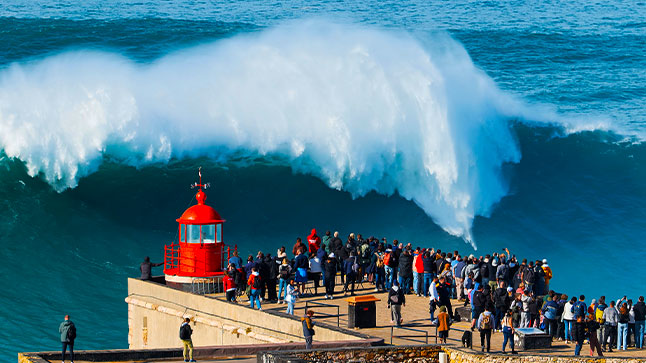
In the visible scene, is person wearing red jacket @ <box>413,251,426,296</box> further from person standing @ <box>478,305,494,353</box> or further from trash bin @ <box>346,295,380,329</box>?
person standing @ <box>478,305,494,353</box>

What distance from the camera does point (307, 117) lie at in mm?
39281

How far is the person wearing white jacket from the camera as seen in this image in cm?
2169

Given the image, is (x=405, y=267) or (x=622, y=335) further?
(x=405, y=267)

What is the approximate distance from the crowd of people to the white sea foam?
9.03 meters

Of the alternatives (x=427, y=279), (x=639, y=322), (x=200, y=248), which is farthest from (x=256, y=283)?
(x=639, y=322)

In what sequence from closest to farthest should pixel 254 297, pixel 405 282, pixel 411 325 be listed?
pixel 411 325 < pixel 254 297 < pixel 405 282

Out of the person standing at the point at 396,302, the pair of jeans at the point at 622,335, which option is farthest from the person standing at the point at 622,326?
the person standing at the point at 396,302

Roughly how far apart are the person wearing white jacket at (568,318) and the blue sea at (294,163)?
34.3 ft

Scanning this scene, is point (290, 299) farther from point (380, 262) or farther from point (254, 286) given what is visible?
point (380, 262)

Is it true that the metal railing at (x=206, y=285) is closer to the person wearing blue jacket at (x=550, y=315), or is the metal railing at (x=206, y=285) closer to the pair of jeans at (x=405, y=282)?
the pair of jeans at (x=405, y=282)

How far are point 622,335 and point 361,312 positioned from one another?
4914 millimetres

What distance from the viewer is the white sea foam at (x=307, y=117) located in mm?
36781

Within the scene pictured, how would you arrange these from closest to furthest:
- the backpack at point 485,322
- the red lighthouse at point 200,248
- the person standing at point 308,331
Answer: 1. the person standing at point 308,331
2. the backpack at point 485,322
3. the red lighthouse at point 200,248

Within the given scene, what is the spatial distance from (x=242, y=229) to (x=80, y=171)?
19.8ft
